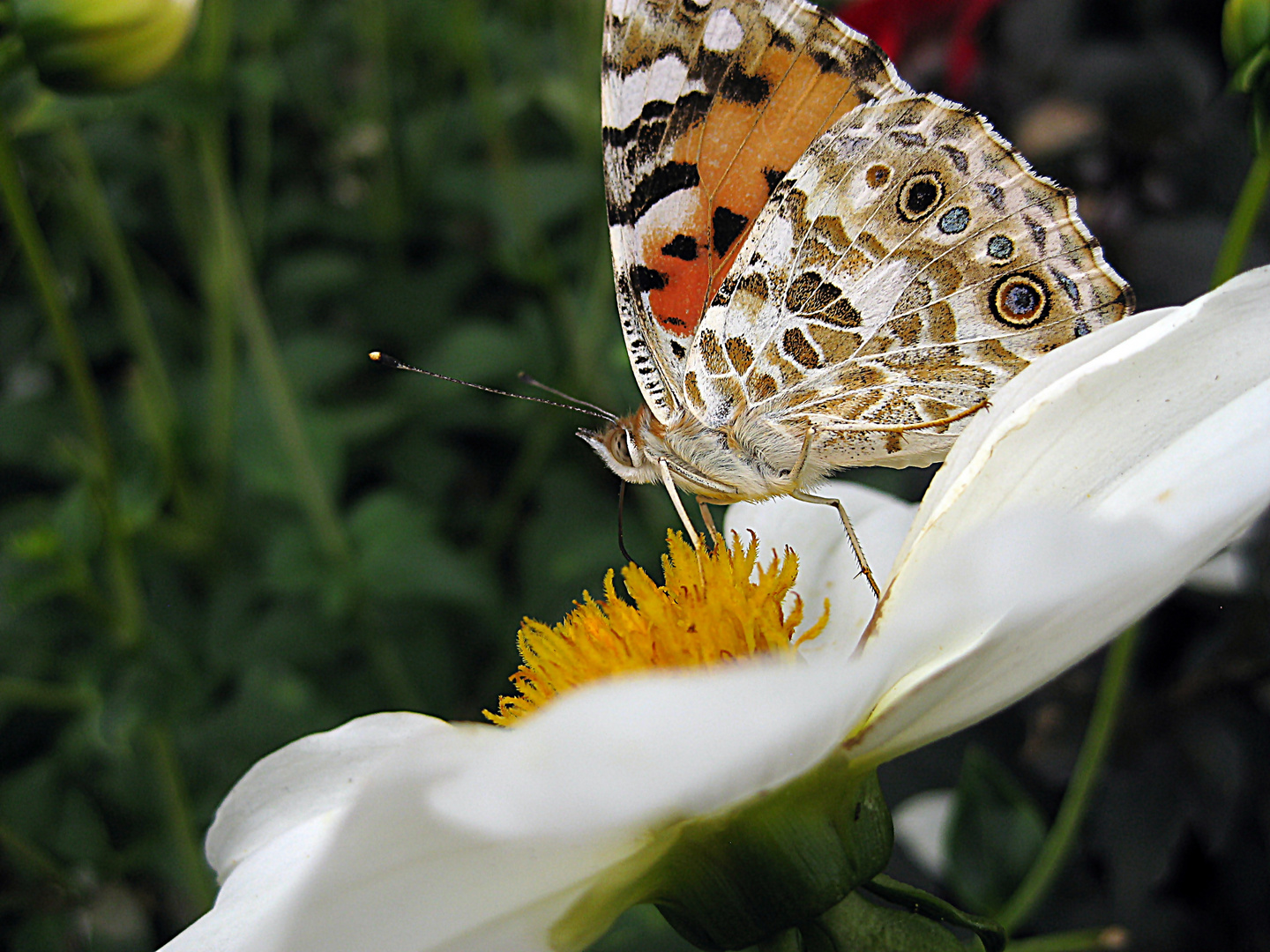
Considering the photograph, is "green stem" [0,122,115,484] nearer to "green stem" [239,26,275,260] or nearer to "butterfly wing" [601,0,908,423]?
"butterfly wing" [601,0,908,423]

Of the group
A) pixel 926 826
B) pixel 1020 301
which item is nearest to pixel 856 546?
pixel 1020 301

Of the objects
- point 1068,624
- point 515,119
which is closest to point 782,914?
point 1068,624

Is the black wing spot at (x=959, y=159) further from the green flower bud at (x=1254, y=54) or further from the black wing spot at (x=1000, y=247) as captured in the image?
the green flower bud at (x=1254, y=54)

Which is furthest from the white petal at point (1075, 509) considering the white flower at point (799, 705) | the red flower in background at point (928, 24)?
the red flower in background at point (928, 24)

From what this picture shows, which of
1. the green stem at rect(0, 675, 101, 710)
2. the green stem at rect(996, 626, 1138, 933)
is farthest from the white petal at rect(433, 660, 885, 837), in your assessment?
the green stem at rect(0, 675, 101, 710)

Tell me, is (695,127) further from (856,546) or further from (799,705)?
(799,705)
